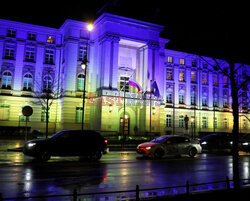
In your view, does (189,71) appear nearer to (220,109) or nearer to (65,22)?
(220,109)

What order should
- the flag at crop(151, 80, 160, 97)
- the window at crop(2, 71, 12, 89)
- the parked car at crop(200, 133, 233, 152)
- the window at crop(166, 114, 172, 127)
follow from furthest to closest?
the window at crop(166, 114, 172, 127) < the window at crop(2, 71, 12, 89) < the flag at crop(151, 80, 160, 97) < the parked car at crop(200, 133, 233, 152)

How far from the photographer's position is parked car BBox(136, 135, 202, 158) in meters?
19.0

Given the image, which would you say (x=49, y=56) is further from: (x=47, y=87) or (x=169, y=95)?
(x=169, y=95)

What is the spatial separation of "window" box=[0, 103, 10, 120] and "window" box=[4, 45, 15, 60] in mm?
7334

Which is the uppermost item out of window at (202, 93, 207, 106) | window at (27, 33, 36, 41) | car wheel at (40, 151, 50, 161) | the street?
window at (27, 33, 36, 41)

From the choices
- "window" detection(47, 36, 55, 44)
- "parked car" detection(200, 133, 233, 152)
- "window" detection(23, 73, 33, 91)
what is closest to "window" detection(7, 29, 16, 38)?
"window" detection(47, 36, 55, 44)

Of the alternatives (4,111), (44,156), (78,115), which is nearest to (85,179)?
(44,156)

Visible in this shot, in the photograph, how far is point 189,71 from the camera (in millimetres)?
54875

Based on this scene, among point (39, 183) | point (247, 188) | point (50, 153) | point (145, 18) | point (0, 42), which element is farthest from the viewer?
point (145, 18)

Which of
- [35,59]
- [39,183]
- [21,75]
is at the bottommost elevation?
Result: [39,183]

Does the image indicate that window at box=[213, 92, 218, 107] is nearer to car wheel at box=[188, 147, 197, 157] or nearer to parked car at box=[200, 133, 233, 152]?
parked car at box=[200, 133, 233, 152]

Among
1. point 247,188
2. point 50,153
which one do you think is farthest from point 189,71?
point 247,188

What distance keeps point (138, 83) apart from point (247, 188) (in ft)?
117

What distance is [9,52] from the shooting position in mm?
41125
